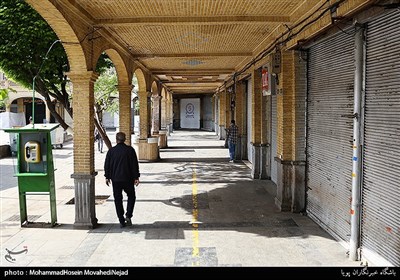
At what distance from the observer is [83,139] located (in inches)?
300

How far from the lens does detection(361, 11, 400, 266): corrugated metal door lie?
4.70m

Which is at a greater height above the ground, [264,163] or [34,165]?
[34,165]

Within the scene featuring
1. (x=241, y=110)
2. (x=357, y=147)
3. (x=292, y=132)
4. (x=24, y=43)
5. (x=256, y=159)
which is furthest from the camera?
(x=241, y=110)

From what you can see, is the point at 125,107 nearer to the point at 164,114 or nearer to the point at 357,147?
the point at 357,147

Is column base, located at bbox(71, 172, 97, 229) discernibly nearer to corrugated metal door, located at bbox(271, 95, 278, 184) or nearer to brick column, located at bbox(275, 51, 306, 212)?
brick column, located at bbox(275, 51, 306, 212)

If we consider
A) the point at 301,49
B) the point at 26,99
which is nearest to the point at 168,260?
the point at 301,49

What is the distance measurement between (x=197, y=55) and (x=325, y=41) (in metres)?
5.73

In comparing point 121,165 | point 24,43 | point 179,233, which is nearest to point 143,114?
point 24,43

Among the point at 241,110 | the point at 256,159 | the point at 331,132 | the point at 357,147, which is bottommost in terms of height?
the point at 256,159

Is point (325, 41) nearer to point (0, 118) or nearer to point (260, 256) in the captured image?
point (260, 256)

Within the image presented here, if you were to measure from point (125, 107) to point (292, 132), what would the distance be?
20.7 ft

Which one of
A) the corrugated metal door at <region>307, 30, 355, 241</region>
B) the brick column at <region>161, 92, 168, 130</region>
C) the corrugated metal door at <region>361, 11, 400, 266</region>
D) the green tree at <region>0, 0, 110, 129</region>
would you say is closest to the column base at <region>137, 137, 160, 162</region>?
the green tree at <region>0, 0, 110, 129</region>

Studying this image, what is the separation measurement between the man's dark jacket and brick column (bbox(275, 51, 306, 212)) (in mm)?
3065

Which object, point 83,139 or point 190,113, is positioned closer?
point 83,139
